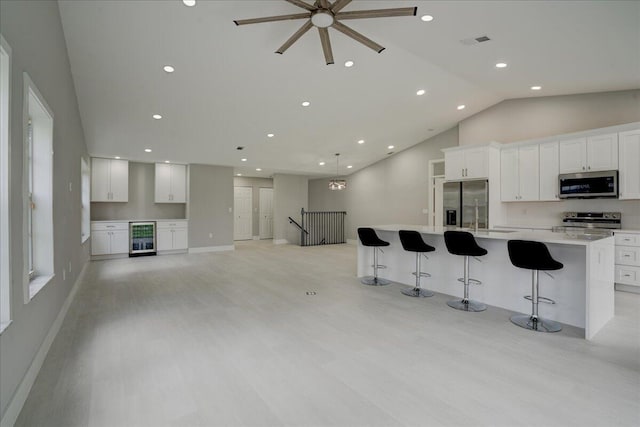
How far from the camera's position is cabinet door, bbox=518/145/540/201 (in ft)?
19.3

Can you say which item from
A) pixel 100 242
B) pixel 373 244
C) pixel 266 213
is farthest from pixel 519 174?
pixel 100 242

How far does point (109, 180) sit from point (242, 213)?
482 cm

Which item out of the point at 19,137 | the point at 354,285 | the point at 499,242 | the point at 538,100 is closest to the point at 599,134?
the point at 538,100

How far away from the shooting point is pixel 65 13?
10.9 ft

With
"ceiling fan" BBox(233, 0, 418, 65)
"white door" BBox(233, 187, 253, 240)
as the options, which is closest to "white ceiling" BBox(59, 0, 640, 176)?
"ceiling fan" BBox(233, 0, 418, 65)

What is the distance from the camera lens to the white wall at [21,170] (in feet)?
6.35

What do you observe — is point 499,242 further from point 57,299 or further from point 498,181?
point 57,299

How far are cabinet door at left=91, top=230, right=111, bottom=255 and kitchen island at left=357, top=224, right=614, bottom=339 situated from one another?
7.41 meters

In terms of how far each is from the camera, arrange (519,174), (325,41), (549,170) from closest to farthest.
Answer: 1. (325,41)
2. (549,170)
3. (519,174)

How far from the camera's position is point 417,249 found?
4.47 metres

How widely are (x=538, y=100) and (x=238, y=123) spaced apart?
239 inches

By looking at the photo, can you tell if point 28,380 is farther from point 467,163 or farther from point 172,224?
point 467,163

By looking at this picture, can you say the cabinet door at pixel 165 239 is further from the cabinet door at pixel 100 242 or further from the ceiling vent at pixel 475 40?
the ceiling vent at pixel 475 40

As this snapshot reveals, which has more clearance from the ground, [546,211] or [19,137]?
[19,137]
